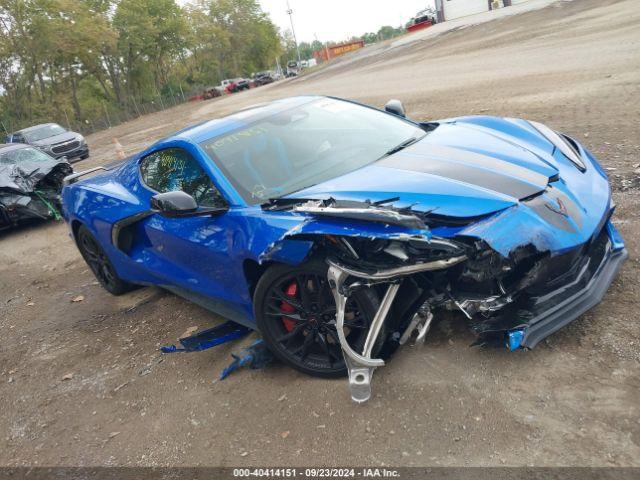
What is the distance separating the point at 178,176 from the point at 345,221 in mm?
1658

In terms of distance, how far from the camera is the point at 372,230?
245 centimetres

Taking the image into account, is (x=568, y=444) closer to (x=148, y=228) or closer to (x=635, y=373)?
(x=635, y=373)

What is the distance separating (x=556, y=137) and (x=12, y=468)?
3.98 meters

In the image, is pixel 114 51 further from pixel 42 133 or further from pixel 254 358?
pixel 254 358

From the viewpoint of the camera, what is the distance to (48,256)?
23.1 ft

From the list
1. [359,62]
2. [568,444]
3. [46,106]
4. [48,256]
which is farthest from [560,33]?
[46,106]

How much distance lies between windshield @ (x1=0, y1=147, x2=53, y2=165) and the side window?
6634 millimetres

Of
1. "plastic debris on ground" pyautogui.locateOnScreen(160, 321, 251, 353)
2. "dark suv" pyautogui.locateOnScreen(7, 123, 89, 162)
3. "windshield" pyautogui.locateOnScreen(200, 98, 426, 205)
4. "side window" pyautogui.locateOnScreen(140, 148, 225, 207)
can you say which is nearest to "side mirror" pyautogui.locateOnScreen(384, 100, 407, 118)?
"windshield" pyautogui.locateOnScreen(200, 98, 426, 205)

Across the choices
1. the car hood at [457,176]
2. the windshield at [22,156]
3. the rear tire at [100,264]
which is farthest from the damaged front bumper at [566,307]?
the windshield at [22,156]

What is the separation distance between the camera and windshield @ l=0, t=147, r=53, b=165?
9531 millimetres

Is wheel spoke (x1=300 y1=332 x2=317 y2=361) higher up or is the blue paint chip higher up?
the blue paint chip

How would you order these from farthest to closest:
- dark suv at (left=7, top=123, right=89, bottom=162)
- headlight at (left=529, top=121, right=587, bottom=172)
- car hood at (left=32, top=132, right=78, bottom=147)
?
car hood at (left=32, top=132, right=78, bottom=147), dark suv at (left=7, top=123, right=89, bottom=162), headlight at (left=529, top=121, right=587, bottom=172)

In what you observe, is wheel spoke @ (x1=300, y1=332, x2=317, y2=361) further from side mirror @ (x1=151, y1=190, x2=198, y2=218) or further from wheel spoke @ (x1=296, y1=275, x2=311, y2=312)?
side mirror @ (x1=151, y1=190, x2=198, y2=218)

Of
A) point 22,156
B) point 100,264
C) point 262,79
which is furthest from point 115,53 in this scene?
point 100,264
